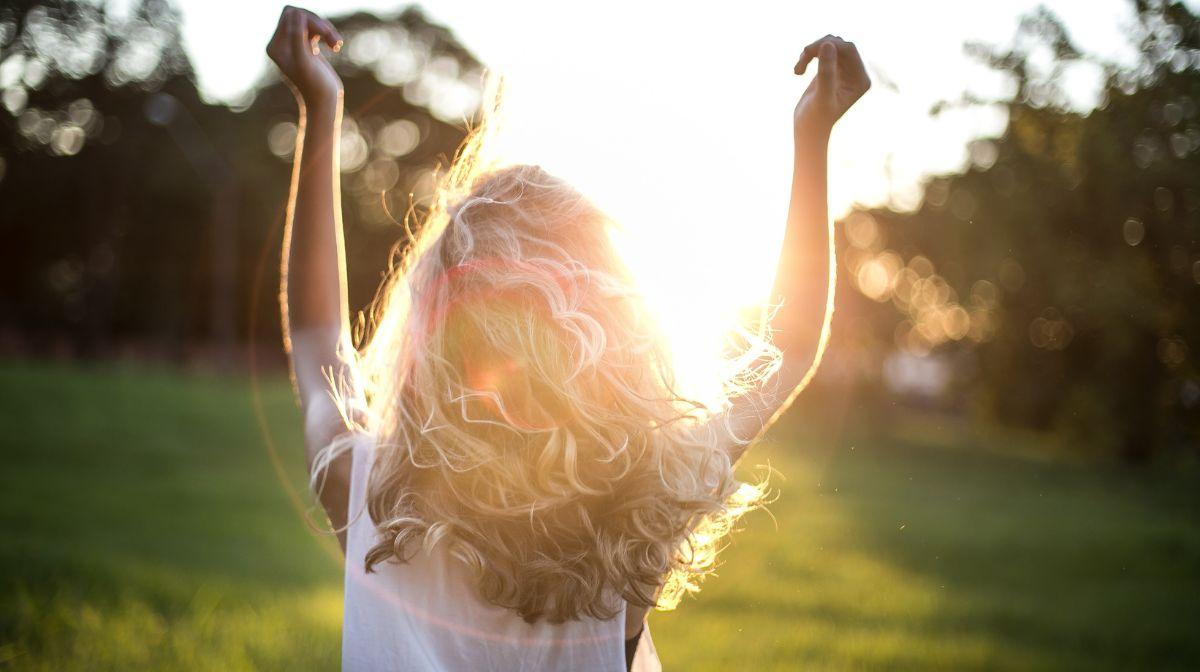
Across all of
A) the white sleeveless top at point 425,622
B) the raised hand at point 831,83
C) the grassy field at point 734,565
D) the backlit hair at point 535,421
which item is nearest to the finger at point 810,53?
the raised hand at point 831,83

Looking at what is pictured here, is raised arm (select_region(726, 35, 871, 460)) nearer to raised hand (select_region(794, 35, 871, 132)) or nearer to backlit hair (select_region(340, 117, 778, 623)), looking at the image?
raised hand (select_region(794, 35, 871, 132))

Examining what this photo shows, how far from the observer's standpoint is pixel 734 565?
10156 millimetres

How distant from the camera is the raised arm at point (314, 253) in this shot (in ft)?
5.83

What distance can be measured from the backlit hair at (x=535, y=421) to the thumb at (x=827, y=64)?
0.44 m

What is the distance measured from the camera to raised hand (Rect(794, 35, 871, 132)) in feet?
5.65

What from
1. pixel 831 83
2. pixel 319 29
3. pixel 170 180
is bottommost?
pixel 170 180

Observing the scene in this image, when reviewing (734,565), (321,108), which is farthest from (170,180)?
(321,108)

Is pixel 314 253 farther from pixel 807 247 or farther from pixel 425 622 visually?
pixel 807 247

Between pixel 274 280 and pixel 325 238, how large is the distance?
159ft

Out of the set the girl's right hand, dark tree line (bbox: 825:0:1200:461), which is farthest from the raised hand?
dark tree line (bbox: 825:0:1200:461)

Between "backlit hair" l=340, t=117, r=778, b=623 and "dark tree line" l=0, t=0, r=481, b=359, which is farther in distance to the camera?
"dark tree line" l=0, t=0, r=481, b=359

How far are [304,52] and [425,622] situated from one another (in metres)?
0.99

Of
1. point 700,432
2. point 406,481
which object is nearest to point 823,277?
point 700,432

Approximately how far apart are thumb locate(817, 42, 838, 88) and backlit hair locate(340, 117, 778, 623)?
0.44 m
